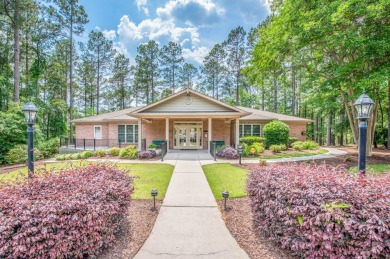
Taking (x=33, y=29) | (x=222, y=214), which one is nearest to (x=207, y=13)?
(x=222, y=214)

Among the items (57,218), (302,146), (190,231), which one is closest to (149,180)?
(190,231)

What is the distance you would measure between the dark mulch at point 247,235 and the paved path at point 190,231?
16 centimetres

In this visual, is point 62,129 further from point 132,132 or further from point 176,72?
point 176,72

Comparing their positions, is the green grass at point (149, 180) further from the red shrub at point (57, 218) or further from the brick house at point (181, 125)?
the brick house at point (181, 125)

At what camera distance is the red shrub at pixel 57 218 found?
249cm

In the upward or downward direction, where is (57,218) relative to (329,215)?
downward

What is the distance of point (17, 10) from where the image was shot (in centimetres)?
1566

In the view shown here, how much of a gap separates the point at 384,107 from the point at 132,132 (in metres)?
30.2

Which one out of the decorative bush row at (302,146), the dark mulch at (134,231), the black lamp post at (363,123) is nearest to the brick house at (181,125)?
the decorative bush row at (302,146)

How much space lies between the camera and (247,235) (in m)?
3.98

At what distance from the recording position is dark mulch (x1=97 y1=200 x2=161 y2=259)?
3357mm

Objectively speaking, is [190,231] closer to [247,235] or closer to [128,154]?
[247,235]

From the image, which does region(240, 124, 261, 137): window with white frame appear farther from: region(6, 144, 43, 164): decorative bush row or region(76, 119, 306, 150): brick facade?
region(6, 144, 43, 164): decorative bush row

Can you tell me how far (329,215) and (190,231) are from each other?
8.93 feet
